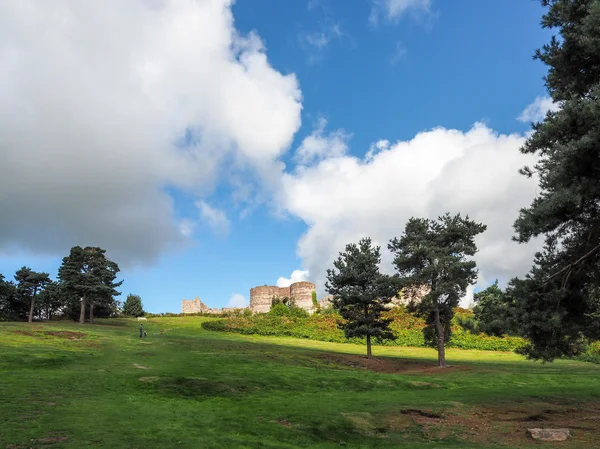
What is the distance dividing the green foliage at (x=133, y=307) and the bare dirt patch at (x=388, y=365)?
70.9 m

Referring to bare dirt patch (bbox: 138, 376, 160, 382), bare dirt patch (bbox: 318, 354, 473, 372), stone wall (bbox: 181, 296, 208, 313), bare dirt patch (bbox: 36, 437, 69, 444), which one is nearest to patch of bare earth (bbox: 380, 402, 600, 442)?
bare dirt patch (bbox: 36, 437, 69, 444)

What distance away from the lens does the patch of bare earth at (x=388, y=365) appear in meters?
34.7

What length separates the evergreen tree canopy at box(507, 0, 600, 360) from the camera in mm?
12458

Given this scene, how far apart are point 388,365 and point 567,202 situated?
27646 mm

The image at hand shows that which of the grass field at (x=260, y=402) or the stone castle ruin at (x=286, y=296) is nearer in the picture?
the grass field at (x=260, y=402)

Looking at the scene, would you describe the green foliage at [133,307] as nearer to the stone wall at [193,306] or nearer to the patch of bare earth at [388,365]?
the stone wall at [193,306]

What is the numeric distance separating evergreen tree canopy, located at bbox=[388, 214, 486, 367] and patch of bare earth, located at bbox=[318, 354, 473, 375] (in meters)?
1.98

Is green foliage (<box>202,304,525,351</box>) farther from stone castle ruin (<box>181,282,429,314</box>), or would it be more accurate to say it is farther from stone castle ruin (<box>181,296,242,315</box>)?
stone castle ruin (<box>181,296,242,315</box>)

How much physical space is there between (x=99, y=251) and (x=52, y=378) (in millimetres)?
47123

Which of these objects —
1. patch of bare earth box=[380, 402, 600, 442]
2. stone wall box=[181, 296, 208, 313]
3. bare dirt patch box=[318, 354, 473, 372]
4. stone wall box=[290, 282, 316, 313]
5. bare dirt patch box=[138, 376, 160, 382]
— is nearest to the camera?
patch of bare earth box=[380, 402, 600, 442]

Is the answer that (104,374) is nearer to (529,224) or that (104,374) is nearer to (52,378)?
(52,378)

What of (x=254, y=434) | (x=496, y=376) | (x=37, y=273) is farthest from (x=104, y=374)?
(x=37, y=273)

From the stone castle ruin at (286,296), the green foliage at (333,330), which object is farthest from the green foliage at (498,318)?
the stone castle ruin at (286,296)

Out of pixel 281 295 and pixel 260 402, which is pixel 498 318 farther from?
pixel 281 295
